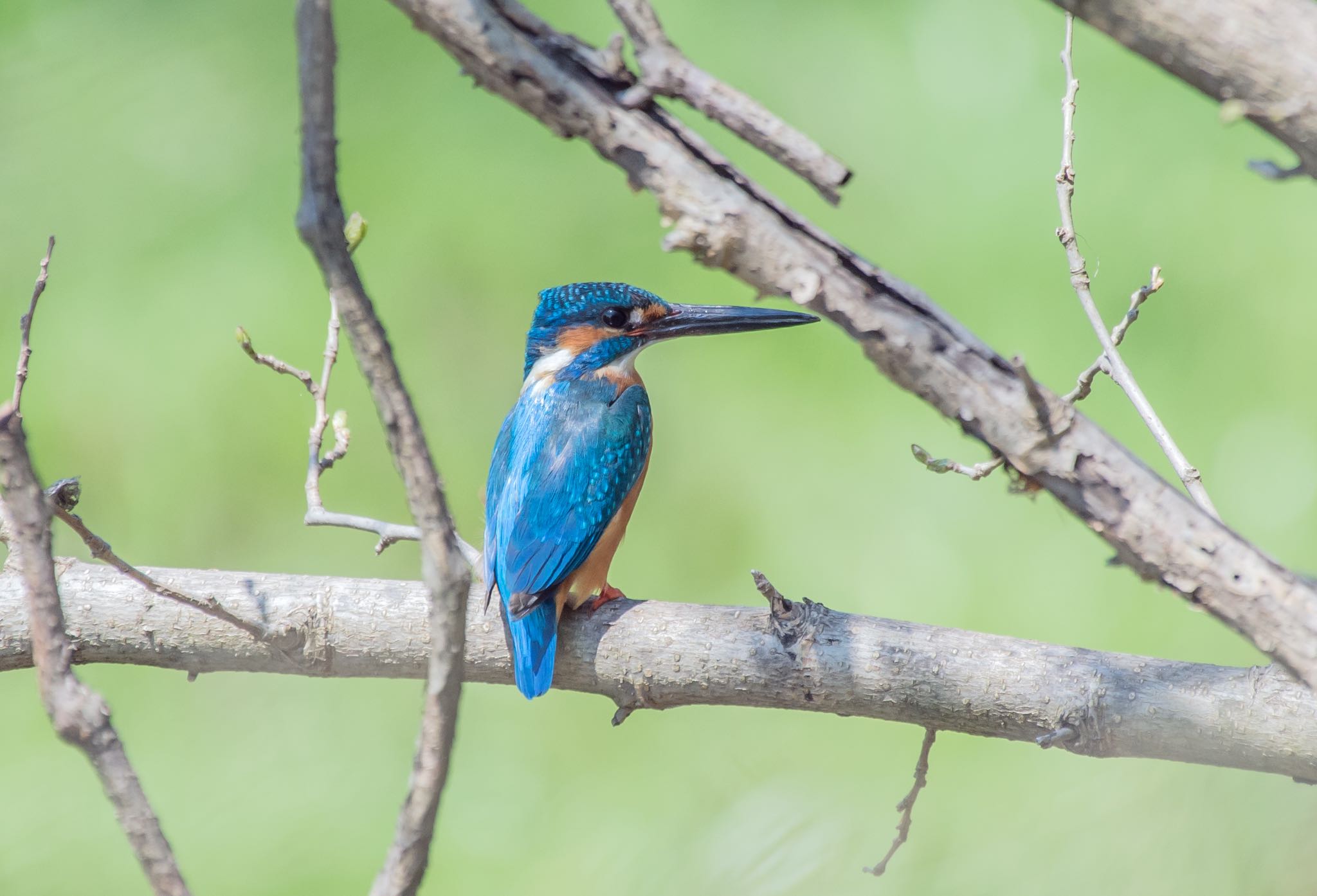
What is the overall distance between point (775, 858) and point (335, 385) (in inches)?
86.3

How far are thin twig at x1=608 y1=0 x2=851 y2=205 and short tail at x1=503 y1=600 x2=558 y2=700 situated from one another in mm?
1062

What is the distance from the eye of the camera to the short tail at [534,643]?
165 centimetres

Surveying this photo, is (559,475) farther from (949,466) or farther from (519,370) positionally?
(519,370)

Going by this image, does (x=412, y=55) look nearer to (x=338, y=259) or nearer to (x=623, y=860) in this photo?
(x=623, y=860)

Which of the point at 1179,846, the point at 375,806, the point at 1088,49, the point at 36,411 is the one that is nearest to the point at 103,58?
the point at 36,411

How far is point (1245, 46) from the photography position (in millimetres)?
633

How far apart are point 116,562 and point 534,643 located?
0.57 meters

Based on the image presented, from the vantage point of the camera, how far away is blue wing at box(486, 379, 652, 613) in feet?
6.08

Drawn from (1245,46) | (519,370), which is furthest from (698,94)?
(519,370)

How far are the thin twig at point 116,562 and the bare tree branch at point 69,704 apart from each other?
552 mm

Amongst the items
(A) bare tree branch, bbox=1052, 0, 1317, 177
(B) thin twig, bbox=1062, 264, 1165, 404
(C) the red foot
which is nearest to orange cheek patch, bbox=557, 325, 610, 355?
(C) the red foot

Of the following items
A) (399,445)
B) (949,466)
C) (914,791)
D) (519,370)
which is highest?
(399,445)

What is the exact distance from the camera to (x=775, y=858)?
1409 millimetres

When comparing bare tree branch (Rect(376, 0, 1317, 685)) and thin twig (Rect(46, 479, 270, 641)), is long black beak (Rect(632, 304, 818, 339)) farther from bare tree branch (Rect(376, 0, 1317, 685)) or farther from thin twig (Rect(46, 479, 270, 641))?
bare tree branch (Rect(376, 0, 1317, 685))
